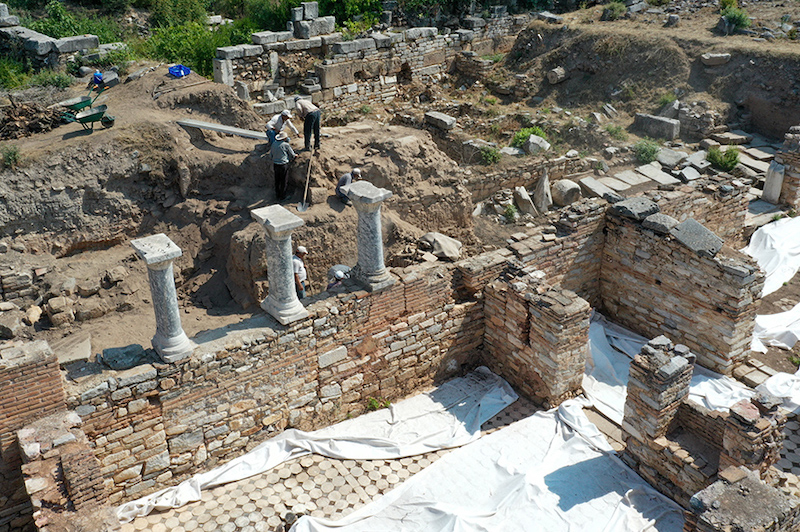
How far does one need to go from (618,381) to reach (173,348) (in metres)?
6.61

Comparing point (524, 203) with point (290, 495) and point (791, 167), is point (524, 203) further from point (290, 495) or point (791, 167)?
point (290, 495)

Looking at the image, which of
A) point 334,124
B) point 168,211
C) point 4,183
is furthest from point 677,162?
point 4,183

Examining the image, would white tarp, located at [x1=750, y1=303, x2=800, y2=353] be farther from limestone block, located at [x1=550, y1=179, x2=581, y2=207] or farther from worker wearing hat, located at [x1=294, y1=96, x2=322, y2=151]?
worker wearing hat, located at [x1=294, y1=96, x2=322, y2=151]

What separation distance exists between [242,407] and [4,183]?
5.74 metres

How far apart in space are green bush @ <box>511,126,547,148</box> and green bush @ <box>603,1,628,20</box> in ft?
26.7

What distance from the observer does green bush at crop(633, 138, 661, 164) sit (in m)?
17.4

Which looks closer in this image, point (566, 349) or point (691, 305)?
point (566, 349)

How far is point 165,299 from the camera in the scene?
27.2ft

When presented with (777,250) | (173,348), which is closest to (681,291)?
(777,250)

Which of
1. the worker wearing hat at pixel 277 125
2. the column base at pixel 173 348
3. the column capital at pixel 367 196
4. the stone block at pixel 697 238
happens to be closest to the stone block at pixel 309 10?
the worker wearing hat at pixel 277 125

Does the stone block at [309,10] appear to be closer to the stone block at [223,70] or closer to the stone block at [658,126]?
the stone block at [223,70]

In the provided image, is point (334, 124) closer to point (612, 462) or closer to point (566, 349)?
point (566, 349)

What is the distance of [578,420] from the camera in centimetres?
984

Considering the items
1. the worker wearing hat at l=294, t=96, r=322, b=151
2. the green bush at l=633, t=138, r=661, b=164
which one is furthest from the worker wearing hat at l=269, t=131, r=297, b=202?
the green bush at l=633, t=138, r=661, b=164
